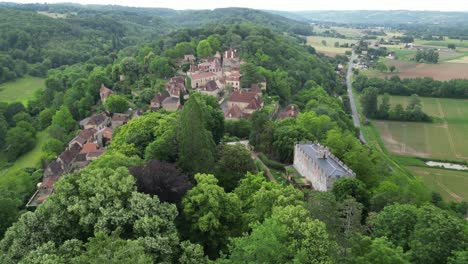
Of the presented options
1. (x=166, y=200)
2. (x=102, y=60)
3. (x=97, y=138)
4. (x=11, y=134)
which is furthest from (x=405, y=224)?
(x=102, y=60)

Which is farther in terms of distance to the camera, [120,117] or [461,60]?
[461,60]

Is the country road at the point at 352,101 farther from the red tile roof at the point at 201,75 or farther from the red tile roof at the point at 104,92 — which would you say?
the red tile roof at the point at 104,92

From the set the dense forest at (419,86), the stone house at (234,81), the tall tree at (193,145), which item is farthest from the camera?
the dense forest at (419,86)

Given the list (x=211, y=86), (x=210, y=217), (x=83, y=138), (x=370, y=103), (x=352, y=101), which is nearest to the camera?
(x=210, y=217)

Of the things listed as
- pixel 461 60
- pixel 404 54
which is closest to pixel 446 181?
pixel 461 60

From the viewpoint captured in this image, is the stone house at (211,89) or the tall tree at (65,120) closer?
the tall tree at (65,120)

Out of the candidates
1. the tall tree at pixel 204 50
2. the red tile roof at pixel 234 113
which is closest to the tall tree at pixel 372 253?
the red tile roof at pixel 234 113

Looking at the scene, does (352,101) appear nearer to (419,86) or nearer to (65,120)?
(419,86)
